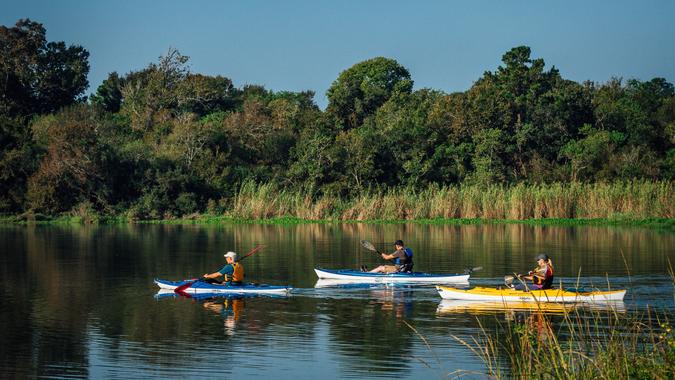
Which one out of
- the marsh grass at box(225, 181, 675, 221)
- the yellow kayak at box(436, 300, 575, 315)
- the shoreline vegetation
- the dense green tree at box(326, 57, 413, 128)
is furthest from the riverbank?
the yellow kayak at box(436, 300, 575, 315)

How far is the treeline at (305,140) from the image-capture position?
5578cm

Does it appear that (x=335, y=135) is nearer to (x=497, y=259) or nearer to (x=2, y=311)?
(x=497, y=259)

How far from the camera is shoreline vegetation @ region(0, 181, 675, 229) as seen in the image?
163ft

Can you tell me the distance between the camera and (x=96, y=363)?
53.0 feet

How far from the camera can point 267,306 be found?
22688 mm

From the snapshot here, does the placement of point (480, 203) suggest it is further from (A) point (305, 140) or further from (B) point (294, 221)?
(A) point (305, 140)

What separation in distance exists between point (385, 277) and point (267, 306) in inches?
220

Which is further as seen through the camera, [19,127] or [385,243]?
[19,127]

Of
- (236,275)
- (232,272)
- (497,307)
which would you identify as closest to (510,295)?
(497,307)

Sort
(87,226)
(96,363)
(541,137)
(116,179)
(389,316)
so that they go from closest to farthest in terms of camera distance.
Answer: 1. (96,363)
2. (389,316)
3. (87,226)
4. (116,179)
5. (541,137)

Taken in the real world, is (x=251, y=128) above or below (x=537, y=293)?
above

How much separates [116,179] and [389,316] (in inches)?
1493

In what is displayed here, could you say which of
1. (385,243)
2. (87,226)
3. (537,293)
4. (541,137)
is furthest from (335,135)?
(537,293)

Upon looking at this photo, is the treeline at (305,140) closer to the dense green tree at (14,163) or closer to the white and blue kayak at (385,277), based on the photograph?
the dense green tree at (14,163)
